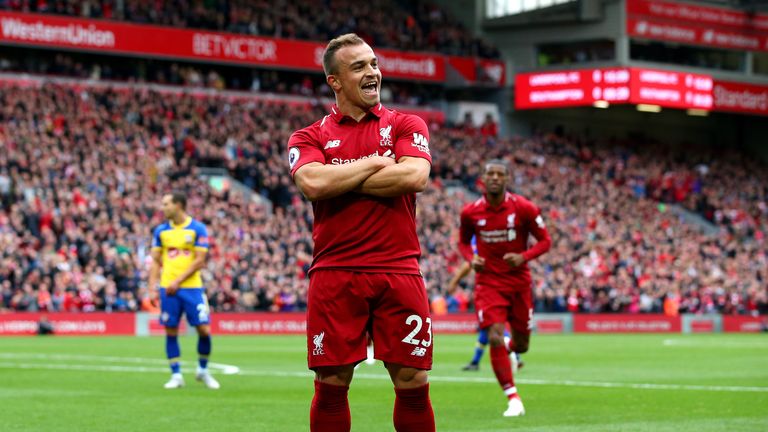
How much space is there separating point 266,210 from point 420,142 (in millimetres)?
36153

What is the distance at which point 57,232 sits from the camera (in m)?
36.3

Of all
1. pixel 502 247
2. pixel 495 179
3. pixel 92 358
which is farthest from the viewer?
pixel 92 358

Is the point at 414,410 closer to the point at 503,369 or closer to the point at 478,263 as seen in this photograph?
the point at 503,369

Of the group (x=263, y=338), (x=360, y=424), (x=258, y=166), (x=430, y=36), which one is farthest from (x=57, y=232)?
(x=430, y=36)

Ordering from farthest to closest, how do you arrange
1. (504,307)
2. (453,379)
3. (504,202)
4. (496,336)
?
(453,379)
(504,202)
(504,307)
(496,336)

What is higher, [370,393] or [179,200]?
[179,200]

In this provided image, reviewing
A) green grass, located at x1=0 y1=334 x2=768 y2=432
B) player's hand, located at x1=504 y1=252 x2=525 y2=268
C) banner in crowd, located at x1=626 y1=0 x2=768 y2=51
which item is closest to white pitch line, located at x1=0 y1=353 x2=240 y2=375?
green grass, located at x1=0 y1=334 x2=768 y2=432

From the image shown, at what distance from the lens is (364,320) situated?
7.78 metres

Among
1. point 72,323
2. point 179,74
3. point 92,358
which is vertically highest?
point 179,74

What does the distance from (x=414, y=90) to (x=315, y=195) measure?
5353 centimetres

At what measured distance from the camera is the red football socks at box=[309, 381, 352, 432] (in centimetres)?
Result: 781

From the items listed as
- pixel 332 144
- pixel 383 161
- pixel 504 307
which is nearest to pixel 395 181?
pixel 383 161

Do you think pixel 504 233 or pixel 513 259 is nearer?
pixel 513 259

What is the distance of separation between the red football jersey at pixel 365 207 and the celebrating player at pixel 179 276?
942 cm
